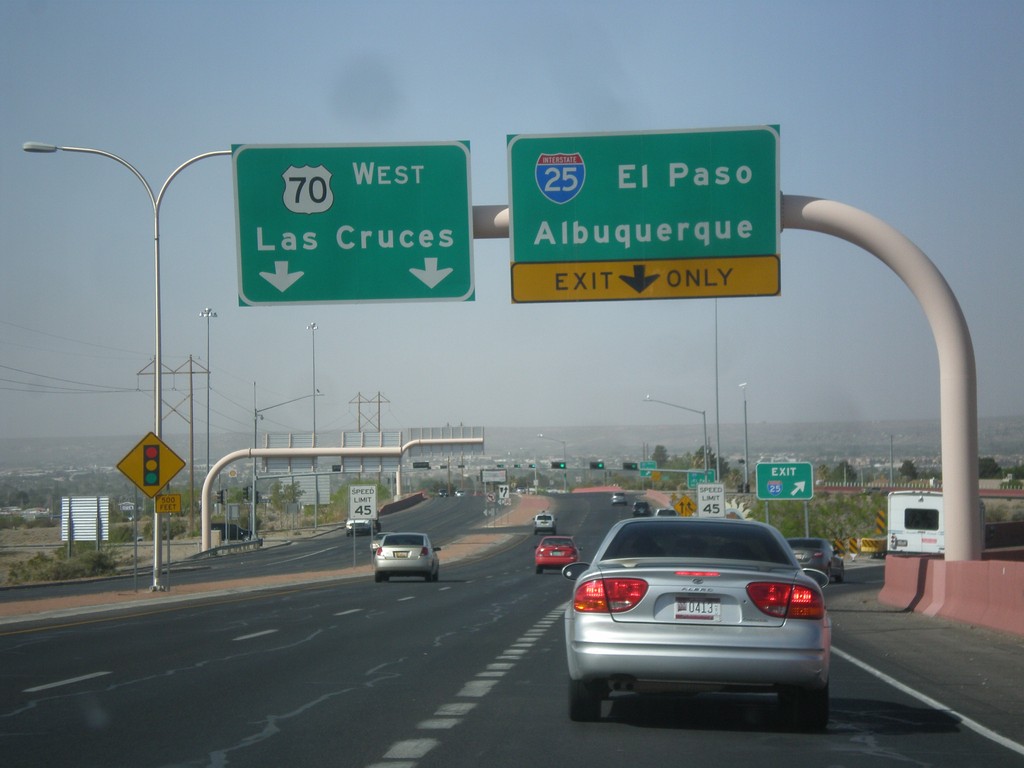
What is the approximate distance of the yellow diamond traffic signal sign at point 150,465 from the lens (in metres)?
32.3

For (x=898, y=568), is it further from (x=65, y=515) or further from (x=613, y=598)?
(x=65, y=515)

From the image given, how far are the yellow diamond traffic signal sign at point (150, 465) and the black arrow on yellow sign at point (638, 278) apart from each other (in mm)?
18076

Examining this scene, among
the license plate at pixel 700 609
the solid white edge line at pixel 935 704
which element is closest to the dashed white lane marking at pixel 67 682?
the license plate at pixel 700 609

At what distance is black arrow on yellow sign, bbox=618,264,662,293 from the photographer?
57.8 feet

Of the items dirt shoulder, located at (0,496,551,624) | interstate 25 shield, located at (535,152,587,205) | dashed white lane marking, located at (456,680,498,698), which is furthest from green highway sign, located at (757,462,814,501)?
dashed white lane marking, located at (456,680,498,698)

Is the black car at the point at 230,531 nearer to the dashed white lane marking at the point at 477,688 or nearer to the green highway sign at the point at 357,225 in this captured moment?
the green highway sign at the point at 357,225

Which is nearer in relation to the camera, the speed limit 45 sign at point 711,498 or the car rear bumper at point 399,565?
the car rear bumper at point 399,565

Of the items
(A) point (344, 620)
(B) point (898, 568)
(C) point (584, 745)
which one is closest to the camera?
(C) point (584, 745)

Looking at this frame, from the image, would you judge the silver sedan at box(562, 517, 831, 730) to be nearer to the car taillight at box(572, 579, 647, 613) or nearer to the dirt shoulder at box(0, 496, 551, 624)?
the car taillight at box(572, 579, 647, 613)

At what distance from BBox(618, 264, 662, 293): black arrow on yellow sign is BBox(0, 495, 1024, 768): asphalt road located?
16.5ft

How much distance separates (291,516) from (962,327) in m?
115

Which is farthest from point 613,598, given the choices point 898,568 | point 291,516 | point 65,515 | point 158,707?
point 291,516

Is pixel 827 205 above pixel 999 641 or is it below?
above

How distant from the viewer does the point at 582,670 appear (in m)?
9.56
